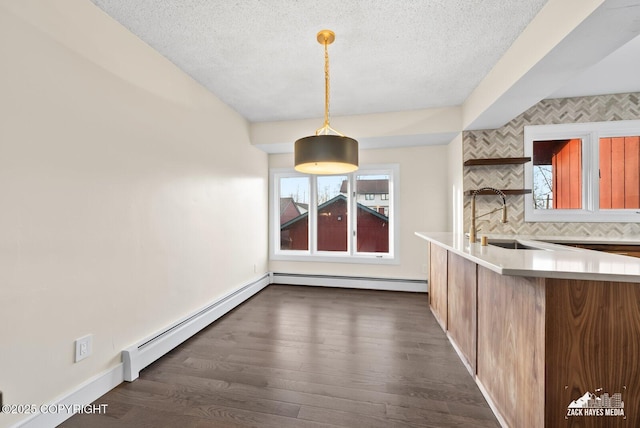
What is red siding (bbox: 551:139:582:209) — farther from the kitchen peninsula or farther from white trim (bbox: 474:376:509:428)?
white trim (bbox: 474:376:509:428)

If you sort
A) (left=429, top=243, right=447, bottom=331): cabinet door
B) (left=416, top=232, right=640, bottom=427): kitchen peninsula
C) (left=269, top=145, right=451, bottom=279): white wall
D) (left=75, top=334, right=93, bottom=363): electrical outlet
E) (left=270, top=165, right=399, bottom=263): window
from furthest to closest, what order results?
(left=270, top=165, right=399, bottom=263): window
(left=269, top=145, right=451, bottom=279): white wall
(left=429, top=243, right=447, bottom=331): cabinet door
(left=75, top=334, right=93, bottom=363): electrical outlet
(left=416, top=232, right=640, bottom=427): kitchen peninsula

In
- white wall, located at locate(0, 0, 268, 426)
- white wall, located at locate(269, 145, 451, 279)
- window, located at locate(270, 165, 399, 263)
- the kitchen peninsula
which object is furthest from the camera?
window, located at locate(270, 165, 399, 263)

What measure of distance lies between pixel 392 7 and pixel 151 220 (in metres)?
2.50

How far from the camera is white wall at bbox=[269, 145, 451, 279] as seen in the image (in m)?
4.34

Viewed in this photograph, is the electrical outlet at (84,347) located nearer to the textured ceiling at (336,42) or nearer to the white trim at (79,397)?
the white trim at (79,397)

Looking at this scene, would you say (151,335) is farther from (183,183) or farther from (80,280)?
(183,183)

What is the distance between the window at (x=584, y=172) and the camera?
3.37 metres

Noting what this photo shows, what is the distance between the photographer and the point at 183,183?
2729mm

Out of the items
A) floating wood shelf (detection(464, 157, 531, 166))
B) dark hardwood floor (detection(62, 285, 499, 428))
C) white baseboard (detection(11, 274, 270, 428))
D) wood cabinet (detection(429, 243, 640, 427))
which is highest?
floating wood shelf (detection(464, 157, 531, 166))

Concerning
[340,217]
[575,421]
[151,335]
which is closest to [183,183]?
[151,335]

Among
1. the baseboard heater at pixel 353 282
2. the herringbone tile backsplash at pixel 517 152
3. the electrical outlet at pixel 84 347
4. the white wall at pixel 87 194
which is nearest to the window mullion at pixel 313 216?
the baseboard heater at pixel 353 282

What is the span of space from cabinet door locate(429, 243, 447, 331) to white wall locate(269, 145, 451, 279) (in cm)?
77

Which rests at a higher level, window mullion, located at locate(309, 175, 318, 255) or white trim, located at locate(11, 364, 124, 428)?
window mullion, located at locate(309, 175, 318, 255)

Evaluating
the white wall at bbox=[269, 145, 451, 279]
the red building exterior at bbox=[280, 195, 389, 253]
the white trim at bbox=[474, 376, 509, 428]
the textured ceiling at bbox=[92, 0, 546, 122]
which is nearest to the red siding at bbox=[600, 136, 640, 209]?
the white wall at bbox=[269, 145, 451, 279]
